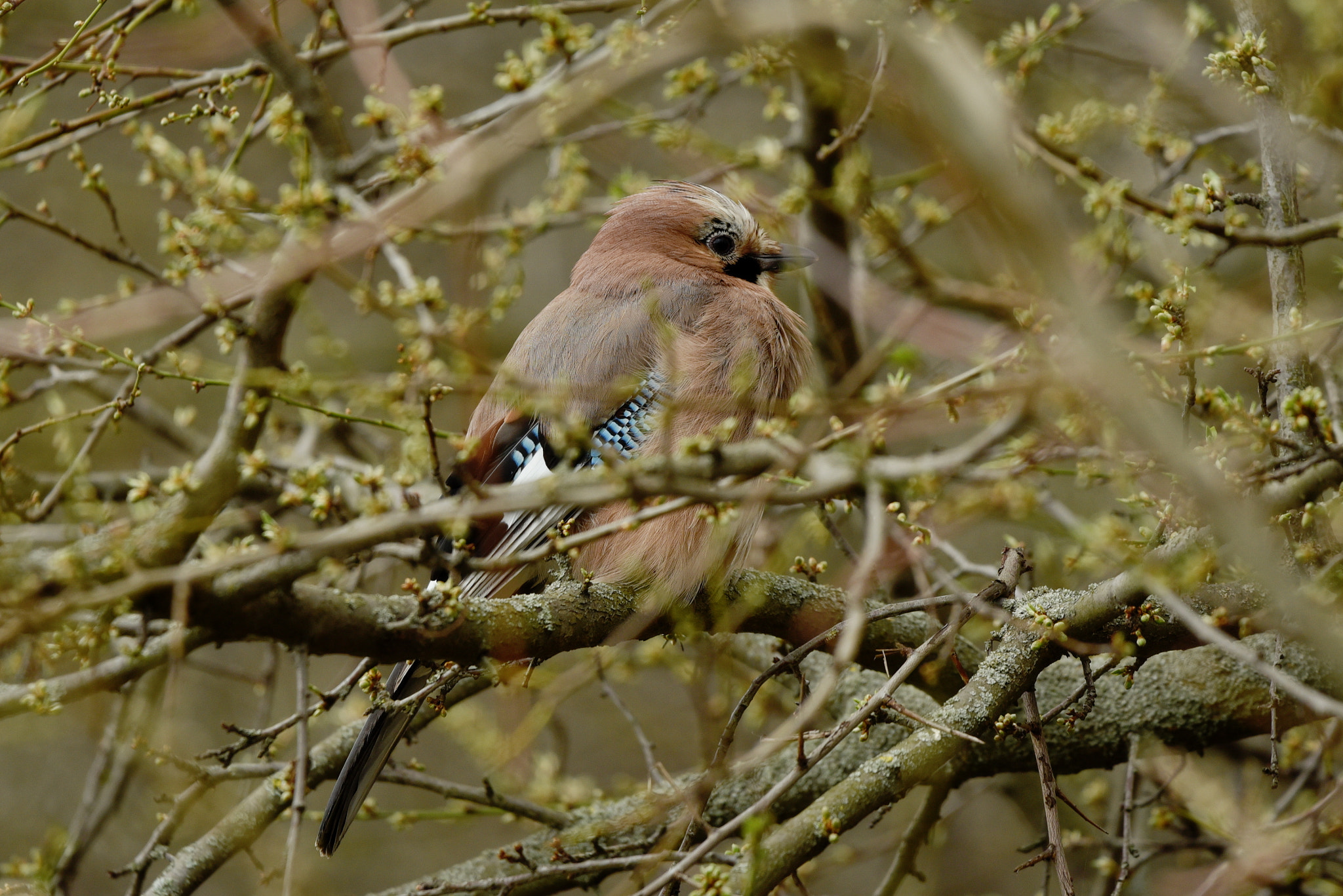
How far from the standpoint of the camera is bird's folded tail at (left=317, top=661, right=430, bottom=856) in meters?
2.77

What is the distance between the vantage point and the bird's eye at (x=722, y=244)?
4.00 metres

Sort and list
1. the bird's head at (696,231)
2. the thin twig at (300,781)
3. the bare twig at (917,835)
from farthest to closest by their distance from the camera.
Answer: the bird's head at (696,231), the bare twig at (917,835), the thin twig at (300,781)

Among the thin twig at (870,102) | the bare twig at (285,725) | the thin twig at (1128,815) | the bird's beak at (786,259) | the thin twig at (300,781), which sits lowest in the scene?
the thin twig at (1128,815)

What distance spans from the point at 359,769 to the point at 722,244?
207 cm

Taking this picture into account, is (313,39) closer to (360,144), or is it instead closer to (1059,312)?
(1059,312)

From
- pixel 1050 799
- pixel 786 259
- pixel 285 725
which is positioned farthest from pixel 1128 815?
pixel 786 259

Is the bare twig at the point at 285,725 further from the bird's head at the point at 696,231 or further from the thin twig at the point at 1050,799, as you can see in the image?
the bird's head at the point at 696,231

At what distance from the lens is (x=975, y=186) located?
1.41m

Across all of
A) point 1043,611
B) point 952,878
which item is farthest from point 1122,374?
point 952,878

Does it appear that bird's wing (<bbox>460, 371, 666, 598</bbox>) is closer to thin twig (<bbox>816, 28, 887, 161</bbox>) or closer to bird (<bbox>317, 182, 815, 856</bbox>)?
bird (<bbox>317, 182, 815, 856</bbox>)

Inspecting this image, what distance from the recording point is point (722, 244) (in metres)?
4.01

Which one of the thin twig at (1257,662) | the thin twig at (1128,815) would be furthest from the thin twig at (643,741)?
the thin twig at (1257,662)

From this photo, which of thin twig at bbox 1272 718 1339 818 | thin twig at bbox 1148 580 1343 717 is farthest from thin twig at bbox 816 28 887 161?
thin twig at bbox 1272 718 1339 818

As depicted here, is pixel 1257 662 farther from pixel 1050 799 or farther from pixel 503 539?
pixel 503 539
